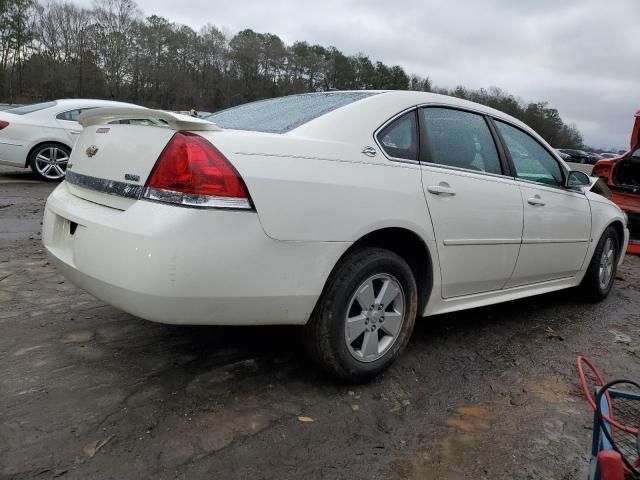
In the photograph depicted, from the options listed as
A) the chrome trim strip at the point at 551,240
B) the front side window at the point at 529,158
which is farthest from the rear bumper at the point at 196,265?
the front side window at the point at 529,158

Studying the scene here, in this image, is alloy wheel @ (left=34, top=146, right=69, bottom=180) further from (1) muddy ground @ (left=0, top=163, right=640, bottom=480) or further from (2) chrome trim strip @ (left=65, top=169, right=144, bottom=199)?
(2) chrome trim strip @ (left=65, top=169, right=144, bottom=199)

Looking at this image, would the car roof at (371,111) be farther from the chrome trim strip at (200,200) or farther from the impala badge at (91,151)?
the impala badge at (91,151)

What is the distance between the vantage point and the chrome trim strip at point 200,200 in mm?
2037

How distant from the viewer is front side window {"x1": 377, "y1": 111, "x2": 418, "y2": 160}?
2.66 meters

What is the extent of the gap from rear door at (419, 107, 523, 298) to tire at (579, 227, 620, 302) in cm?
148

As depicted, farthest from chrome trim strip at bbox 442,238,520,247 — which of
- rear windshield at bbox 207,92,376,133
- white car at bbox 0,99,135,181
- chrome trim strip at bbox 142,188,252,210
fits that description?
white car at bbox 0,99,135,181

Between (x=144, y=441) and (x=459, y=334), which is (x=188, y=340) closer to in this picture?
(x=144, y=441)

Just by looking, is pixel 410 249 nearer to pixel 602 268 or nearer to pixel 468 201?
pixel 468 201

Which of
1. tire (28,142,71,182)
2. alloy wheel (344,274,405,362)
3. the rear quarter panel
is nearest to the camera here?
the rear quarter panel

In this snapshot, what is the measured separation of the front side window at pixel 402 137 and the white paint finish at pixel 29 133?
6819 millimetres

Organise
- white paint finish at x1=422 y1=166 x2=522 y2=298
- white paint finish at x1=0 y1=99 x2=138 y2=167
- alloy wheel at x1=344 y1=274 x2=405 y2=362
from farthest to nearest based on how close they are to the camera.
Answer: white paint finish at x1=0 y1=99 x2=138 y2=167
white paint finish at x1=422 y1=166 x2=522 y2=298
alloy wheel at x1=344 y1=274 x2=405 y2=362

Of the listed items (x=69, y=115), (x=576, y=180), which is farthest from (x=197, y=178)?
(x=69, y=115)

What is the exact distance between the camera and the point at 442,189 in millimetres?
2793

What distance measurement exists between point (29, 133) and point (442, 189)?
7867 mm
